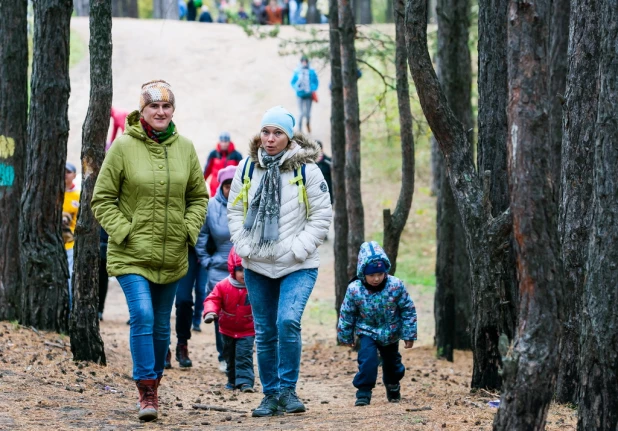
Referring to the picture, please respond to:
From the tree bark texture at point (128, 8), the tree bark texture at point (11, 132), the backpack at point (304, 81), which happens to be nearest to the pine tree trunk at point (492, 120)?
the tree bark texture at point (11, 132)

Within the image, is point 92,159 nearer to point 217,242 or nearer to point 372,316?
point 217,242

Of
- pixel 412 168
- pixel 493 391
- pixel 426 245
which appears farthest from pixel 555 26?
pixel 426 245

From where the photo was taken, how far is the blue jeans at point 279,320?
22.1 ft

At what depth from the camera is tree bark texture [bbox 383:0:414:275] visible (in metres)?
11.2

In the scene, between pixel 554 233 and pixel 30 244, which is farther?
pixel 30 244

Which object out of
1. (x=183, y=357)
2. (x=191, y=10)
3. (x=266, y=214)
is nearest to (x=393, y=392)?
(x=266, y=214)

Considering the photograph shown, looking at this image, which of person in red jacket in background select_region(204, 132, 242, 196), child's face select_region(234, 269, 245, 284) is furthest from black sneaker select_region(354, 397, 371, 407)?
person in red jacket in background select_region(204, 132, 242, 196)

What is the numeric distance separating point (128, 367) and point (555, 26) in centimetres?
629

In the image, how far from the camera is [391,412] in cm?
704

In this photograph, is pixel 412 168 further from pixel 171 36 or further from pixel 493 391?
pixel 171 36

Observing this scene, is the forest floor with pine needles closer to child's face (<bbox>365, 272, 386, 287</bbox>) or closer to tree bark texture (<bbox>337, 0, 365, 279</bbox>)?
child's face (<bbox>365, 272, 386, 287</bbox>)

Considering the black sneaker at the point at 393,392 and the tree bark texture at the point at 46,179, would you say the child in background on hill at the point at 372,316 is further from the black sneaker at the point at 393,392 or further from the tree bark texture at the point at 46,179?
the tree bark texture at the point at 46,179

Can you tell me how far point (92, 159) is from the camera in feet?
28.1

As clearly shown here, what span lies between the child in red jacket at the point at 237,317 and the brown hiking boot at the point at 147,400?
2186mm
